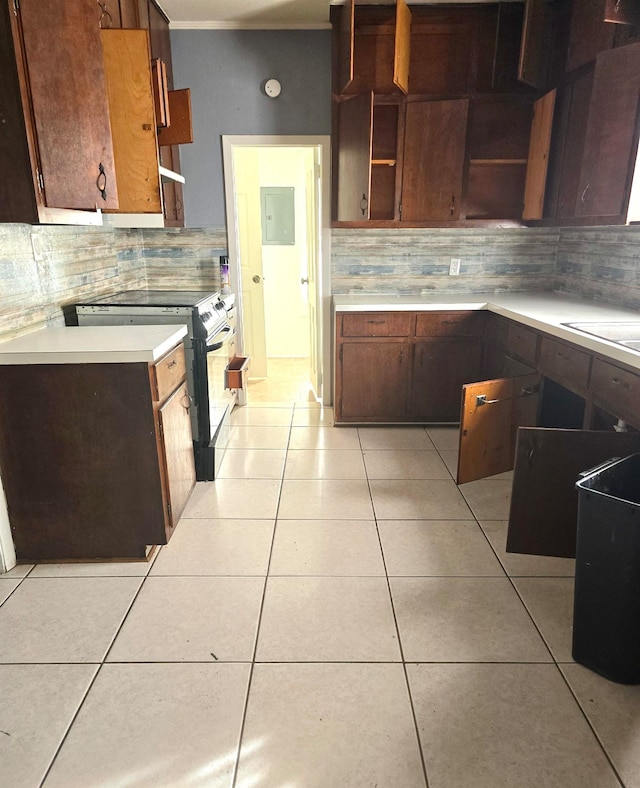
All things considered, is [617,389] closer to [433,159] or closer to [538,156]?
[538,156]

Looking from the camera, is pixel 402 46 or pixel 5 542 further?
pixel 402 46

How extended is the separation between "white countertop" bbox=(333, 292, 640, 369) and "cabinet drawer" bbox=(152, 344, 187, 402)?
1245mm

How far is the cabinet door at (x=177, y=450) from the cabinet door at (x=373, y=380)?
1.22m

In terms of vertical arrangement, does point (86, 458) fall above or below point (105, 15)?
below

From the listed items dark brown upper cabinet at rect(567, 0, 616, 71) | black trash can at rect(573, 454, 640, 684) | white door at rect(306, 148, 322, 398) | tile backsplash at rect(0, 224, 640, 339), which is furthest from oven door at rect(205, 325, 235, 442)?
dark brown upper cabinet at rect(567, 0, 616, 71)

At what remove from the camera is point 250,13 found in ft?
10.8

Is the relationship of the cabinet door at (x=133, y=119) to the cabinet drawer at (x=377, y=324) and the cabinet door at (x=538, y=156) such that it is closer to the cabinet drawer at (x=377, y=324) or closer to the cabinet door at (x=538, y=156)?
the cabinet drawer at (x=377, y=324)

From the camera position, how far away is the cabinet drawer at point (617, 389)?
1.89 m

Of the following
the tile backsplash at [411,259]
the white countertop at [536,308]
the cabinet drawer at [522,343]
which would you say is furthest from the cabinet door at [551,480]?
the tile backsplash at [411,259]

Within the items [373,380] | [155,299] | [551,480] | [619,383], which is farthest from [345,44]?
[551,480]

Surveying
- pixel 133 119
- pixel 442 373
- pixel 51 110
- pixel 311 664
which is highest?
pixel 133 119

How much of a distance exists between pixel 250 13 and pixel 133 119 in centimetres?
139

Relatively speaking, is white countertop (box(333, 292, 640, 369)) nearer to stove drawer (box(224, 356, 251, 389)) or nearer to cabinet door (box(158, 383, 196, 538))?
stove drawer (box(224, 356, 251, 389))

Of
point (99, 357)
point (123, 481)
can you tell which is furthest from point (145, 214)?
point (123, 481)
